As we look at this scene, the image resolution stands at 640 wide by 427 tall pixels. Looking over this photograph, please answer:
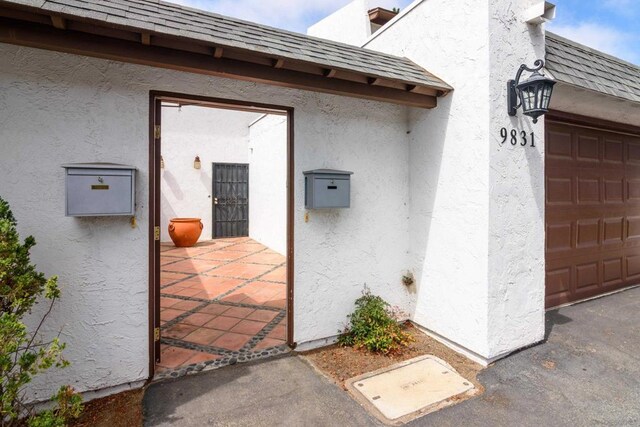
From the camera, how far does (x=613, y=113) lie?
5.30m

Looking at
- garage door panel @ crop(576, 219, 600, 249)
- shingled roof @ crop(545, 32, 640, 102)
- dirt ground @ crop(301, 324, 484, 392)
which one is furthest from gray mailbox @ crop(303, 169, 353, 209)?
garage door panel @ crop(576, 219, 600, 249)

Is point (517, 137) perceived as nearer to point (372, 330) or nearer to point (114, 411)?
point (372, 330)

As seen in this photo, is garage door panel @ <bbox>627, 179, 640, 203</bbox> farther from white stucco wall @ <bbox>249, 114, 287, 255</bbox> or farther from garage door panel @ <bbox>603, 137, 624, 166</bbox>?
white stucco wall @ <bbox>249, 114, 287, 255</bbox>

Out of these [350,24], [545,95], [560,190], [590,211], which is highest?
[350,24]

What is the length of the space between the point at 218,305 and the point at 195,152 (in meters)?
7.78

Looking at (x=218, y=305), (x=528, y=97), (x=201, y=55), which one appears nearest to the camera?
(x=201, y=55)

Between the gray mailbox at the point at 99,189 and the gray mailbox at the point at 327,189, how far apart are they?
1.79m

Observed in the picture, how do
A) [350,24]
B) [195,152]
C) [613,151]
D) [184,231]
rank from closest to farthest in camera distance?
[613,151] < [350,24] < [184,231] < [195,152]

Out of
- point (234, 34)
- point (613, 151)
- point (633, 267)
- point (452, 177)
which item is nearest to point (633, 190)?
point (613, 151)

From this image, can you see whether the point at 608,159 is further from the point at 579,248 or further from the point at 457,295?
the point at 457,295

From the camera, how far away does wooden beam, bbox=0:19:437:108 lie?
2473mm

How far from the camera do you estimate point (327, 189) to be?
3764 mm

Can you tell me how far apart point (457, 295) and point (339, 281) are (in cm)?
→ 144

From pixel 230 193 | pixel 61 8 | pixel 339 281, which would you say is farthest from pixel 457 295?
pixel 230 193
